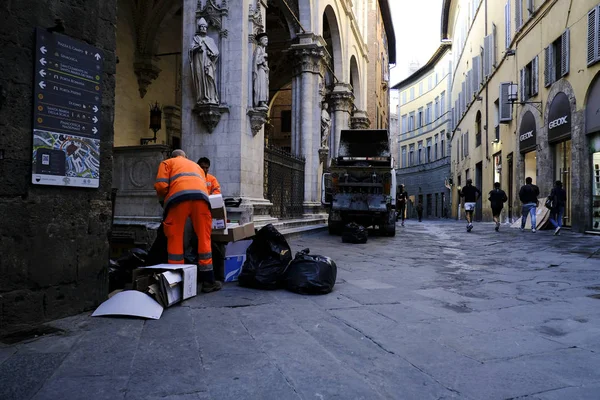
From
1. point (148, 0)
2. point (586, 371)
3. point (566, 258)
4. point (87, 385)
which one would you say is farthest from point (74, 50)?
point (148, 0)

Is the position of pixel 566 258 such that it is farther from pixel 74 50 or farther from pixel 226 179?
pixel 74 50

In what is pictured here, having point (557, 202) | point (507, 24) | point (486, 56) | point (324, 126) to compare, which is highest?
point (507, 24)

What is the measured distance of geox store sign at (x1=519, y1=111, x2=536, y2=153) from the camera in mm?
17109

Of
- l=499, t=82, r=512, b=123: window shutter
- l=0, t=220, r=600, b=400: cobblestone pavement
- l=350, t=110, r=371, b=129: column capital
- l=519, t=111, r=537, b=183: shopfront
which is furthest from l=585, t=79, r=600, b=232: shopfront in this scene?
l=350, t=110, r=371, b=129: column capital

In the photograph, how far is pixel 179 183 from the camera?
16.3ft

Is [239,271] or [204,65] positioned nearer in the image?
[239,271]

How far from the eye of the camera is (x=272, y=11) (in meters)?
18.5

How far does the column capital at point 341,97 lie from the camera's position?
20.4 meters

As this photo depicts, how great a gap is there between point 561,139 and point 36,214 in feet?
50.2

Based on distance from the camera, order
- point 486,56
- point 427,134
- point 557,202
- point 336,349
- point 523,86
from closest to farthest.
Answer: point 336,349 < point 557,202 < point 523,86 < point 486,56 < point 427,134

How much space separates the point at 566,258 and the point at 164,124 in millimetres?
12733

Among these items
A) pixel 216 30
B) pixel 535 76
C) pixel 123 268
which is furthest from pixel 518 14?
pixel 123 268

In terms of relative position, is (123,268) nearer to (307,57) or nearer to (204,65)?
(204,65)

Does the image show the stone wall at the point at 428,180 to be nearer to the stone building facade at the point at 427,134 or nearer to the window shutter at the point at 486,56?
the stone building facade at the point at 427,134
